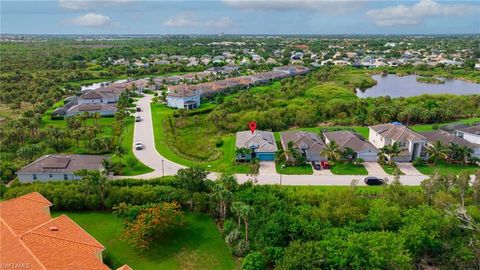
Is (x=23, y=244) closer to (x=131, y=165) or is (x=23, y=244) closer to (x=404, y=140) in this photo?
(x=131, y=165)

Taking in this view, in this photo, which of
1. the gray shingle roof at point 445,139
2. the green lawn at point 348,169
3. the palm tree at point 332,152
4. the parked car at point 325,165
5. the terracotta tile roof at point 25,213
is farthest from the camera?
the gray shingle roof at point 445,139

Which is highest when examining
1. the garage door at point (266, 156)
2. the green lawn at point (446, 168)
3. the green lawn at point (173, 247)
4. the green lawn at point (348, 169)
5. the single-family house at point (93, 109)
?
the single-family house at point (93, 109)

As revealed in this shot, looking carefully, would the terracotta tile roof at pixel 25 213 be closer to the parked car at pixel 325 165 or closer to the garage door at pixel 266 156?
the garage door at pixel 266 156

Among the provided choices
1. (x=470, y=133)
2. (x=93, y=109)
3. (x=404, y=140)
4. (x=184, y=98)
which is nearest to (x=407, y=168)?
(x=404, y=140)

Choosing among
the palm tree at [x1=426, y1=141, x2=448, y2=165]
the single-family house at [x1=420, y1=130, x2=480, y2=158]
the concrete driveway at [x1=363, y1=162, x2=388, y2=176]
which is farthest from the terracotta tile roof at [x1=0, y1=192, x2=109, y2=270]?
the single-family house at [x1=420, y1=130, x2=480, y2=158]

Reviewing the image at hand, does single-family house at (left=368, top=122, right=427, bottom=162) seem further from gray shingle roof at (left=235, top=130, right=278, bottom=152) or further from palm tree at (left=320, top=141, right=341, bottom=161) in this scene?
gray shingle roof at (left=235, top=130, right=278, bottom=152)

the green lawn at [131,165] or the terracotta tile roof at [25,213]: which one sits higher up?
the terracotta tile roof at [25,213]

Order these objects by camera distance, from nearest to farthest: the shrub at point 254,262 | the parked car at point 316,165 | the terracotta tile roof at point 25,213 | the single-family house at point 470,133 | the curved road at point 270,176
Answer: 1. the shrub at point 254,262
2. the terracotta tile roof at point 25,213
3. the curved road at point 270,176
4. the parked car at point 316,165
5. the single-family house at point 470,133

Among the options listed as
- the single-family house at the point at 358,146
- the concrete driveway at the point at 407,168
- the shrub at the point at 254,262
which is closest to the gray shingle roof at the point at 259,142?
the single-family house at the point at 358,146
